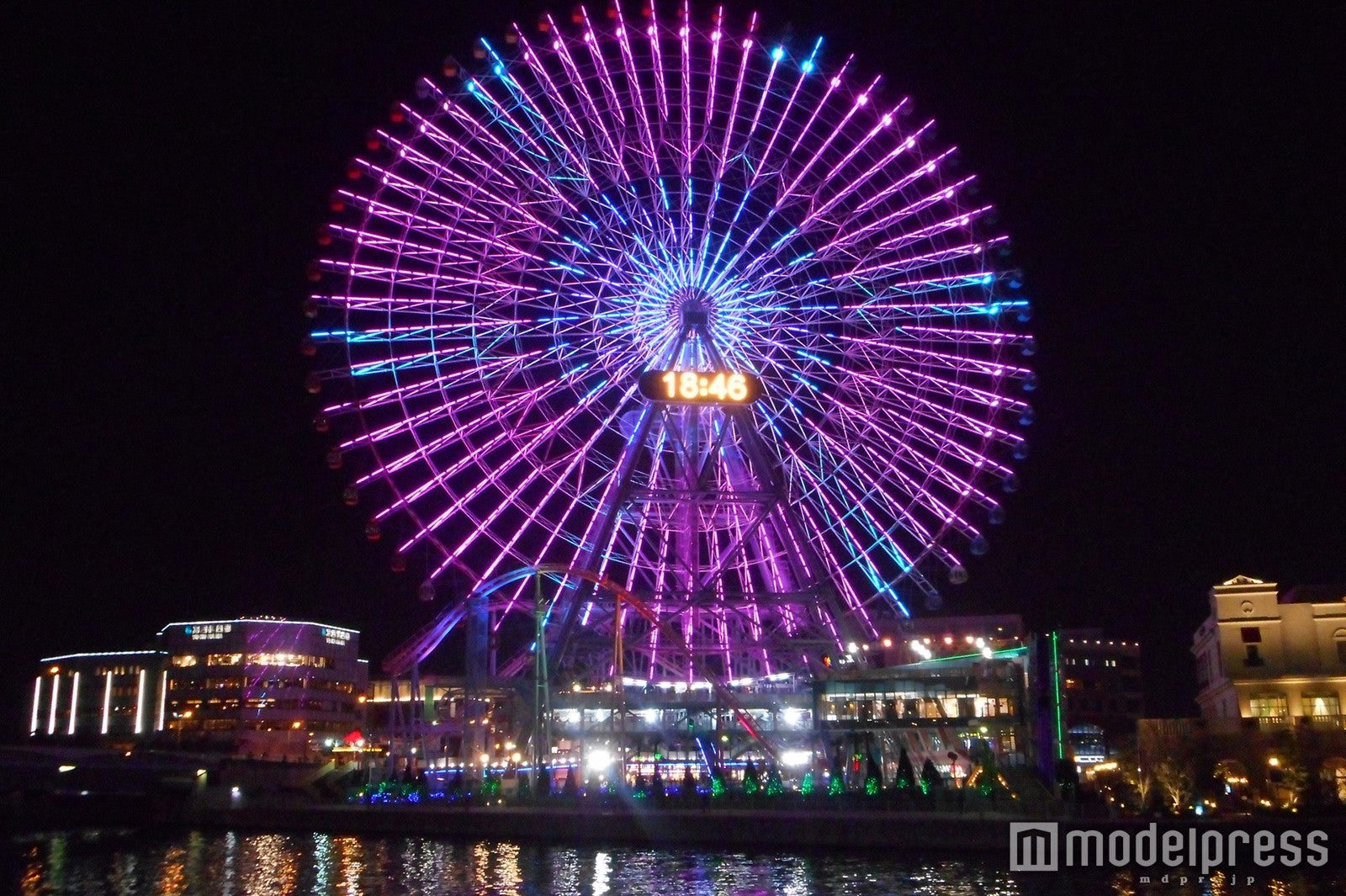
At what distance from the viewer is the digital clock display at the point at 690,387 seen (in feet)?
179

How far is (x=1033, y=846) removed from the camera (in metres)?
41.6

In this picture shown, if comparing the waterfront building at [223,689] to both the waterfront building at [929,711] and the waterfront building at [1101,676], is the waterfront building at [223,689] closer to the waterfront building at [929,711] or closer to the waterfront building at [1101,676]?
the waterfront building at [929,711]

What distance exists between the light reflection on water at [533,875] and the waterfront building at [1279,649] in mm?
28559

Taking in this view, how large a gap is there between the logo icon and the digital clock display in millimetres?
20537

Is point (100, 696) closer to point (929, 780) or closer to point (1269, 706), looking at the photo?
point (929, 780)

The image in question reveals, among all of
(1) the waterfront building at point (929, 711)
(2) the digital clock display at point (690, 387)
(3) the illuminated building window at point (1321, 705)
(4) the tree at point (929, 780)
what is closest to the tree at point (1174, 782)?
(4) the tree at point (929, 780)

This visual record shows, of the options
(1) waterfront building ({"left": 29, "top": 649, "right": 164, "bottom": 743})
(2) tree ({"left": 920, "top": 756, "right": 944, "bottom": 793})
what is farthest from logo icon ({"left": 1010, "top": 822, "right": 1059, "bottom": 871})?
(1) waterfront building ({"left": 29, "top": 649, "right": 164, "bottom": 743})

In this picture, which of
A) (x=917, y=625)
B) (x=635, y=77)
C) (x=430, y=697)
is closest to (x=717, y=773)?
(x=430, y=697)

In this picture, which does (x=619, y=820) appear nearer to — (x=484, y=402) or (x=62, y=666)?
(x=484, y=402)

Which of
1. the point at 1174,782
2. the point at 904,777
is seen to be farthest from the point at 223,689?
the point at 1174,782

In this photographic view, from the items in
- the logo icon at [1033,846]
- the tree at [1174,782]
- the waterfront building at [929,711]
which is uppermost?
the waterfront building at [929,711]

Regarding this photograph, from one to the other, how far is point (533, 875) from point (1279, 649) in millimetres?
42978

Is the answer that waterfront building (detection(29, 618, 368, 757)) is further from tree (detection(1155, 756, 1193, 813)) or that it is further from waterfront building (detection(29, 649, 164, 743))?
tree (detection(1155, 756, 1193, 813))

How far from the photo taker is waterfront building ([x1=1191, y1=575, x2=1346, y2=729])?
64.6 metres
